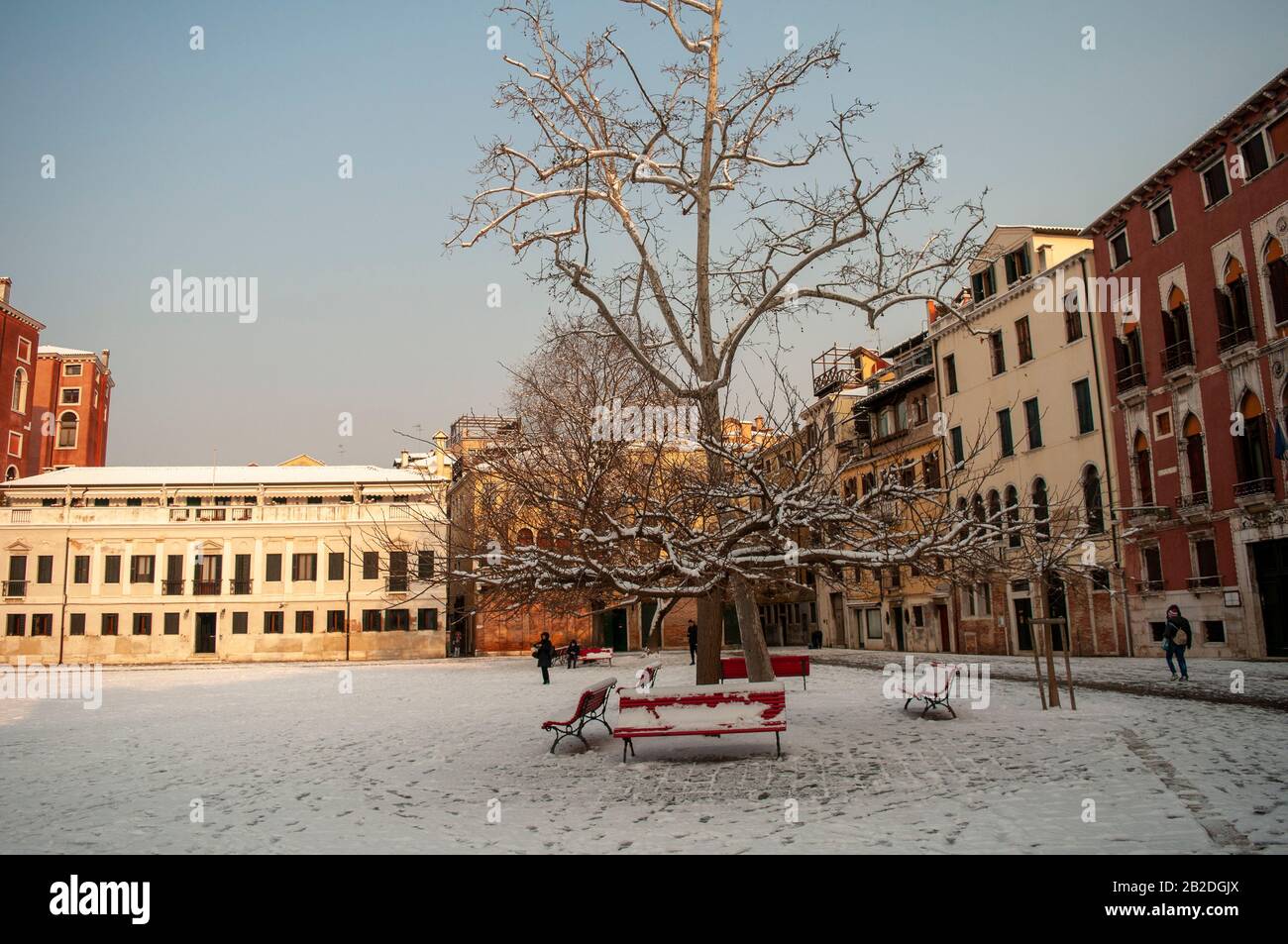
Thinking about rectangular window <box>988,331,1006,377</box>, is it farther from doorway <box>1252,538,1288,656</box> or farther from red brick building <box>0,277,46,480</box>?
red brick building <box>0,277,46,480</box>

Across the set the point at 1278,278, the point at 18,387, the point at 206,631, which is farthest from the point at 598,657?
the point at 18,387

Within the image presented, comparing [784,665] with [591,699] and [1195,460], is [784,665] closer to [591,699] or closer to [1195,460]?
[591,699]

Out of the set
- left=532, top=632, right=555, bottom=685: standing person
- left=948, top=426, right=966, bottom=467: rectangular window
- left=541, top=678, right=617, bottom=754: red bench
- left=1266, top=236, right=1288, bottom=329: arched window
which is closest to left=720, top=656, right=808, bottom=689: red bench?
left=541, top=678, right=617, bottom=754: red bench

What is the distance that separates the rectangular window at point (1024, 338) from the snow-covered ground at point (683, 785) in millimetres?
20618

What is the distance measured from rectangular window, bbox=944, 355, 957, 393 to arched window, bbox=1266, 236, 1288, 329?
15451mm

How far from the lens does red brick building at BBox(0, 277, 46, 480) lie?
2296 inches

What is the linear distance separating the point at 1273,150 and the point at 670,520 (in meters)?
21.9

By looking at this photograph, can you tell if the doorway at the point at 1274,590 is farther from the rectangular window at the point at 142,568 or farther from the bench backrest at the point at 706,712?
the rectangular window at the point at 142,568

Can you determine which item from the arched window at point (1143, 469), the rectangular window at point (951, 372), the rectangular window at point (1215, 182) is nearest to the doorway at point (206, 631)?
the rectangular window at point (951, 372)

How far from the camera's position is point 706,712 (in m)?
11.1

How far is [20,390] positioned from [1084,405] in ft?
214

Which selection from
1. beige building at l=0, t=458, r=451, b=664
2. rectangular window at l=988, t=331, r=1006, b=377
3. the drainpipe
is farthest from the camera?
beige building at l=0, t=458, r=451, b=664

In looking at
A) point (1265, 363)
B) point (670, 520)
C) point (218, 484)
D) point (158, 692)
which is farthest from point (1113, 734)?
point (218, 484)

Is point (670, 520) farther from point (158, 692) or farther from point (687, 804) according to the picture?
point (158, 692)
